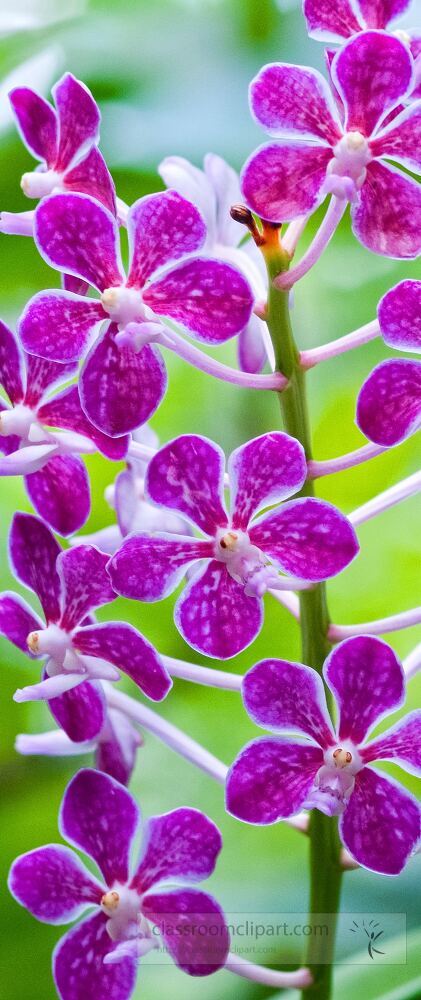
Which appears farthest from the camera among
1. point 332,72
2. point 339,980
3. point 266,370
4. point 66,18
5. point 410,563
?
point 266,370

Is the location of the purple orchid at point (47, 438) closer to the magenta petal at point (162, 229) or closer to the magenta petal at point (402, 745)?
the magenta petal at point (162, 229)

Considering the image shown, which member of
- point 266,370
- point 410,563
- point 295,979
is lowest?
point 295,979

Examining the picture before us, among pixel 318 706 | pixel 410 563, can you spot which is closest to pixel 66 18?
pixel 410 563

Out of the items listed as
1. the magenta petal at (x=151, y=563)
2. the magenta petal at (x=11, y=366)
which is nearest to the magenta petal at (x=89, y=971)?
the magenta petal at (x=151, y=563)

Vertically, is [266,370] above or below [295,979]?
above

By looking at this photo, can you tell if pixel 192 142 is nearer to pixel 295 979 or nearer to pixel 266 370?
pixel 266 370

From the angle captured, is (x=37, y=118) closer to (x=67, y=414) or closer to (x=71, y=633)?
(x=67, y=414)

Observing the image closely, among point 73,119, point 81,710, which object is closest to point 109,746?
point 81,710
